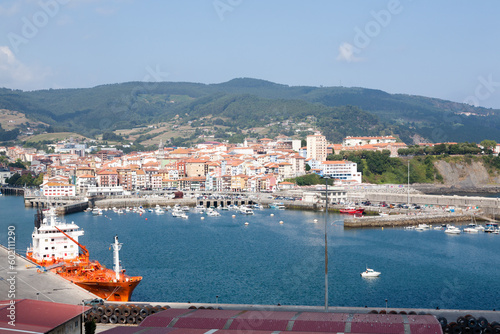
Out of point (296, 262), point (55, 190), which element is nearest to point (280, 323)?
point (296, 262)

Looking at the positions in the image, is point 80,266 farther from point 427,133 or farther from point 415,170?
point 427,133

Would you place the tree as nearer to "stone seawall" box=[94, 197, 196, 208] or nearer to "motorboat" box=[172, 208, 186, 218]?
"stone seawall" box=[94, 197, 196, 208]

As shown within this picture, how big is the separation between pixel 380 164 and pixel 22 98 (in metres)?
138

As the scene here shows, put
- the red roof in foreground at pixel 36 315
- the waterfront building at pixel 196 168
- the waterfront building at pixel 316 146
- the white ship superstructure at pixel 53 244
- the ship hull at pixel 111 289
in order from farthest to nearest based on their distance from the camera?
the waterfront building at pixel 316 146, the waterfront building at pixel 196 168, the white ship superstructure at pixel 53 244, the ship hull at pixel 111 289, the red roof in foreground at pixel 36 315

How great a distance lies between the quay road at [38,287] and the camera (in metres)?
13.0

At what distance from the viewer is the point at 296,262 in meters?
21.8

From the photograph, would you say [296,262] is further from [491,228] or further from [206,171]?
[206,171]

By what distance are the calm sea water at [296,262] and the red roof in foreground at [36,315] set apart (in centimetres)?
655

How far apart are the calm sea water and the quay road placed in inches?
98.9

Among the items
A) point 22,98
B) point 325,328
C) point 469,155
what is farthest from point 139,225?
point 22,98

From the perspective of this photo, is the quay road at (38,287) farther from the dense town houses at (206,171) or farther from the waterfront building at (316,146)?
the waterfront building at (316,146)

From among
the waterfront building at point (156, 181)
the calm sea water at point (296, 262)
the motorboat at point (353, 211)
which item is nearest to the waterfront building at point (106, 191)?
the waterfront building at point (156, 181)

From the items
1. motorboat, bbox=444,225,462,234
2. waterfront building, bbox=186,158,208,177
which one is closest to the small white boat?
motorboat, bbox=444,225,462,234

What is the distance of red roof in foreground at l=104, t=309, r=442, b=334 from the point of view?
30.7ft
